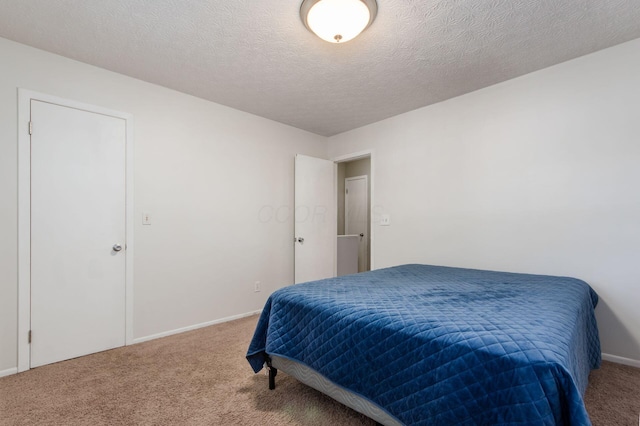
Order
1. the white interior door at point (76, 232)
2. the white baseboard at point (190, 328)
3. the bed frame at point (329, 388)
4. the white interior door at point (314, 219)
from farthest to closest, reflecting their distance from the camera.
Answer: the white interior door at point (314, 219)
the white baseboard at point (190, 328)
the white interior door at point (76, 232)
the bed frame at point (329, 388)

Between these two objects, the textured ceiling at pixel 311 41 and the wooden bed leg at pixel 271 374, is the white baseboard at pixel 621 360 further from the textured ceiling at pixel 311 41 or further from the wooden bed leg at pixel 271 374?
the wooden bed leg at pixel 271 374

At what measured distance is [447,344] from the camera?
1178mm

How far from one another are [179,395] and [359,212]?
427cm

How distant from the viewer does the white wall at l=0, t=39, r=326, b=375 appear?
7.19 feet

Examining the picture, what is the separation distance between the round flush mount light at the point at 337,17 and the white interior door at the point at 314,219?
6.95 ft

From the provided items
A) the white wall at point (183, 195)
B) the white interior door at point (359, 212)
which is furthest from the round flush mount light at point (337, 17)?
the white interior door at point (359, 212)

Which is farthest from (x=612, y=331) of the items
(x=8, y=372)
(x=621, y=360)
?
(x=8, y=372)

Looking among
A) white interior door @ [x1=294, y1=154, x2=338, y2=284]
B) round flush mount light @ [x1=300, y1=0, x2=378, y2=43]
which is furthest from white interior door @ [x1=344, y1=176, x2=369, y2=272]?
round flush mount light @ [x1=300, y1=0, x2=378, y2=43]

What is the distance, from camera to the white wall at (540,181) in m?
2.22

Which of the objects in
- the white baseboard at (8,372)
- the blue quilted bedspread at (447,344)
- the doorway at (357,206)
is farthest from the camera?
the doorway at (357,206)

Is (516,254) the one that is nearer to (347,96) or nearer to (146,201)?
Answer: (347,96)

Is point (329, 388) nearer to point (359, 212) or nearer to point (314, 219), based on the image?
point (314, 219)

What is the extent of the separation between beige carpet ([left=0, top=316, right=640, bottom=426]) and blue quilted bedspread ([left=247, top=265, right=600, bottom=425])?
23 centimetres

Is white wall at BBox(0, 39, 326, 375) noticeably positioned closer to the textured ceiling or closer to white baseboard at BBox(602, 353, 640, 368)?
the textured ceiling
